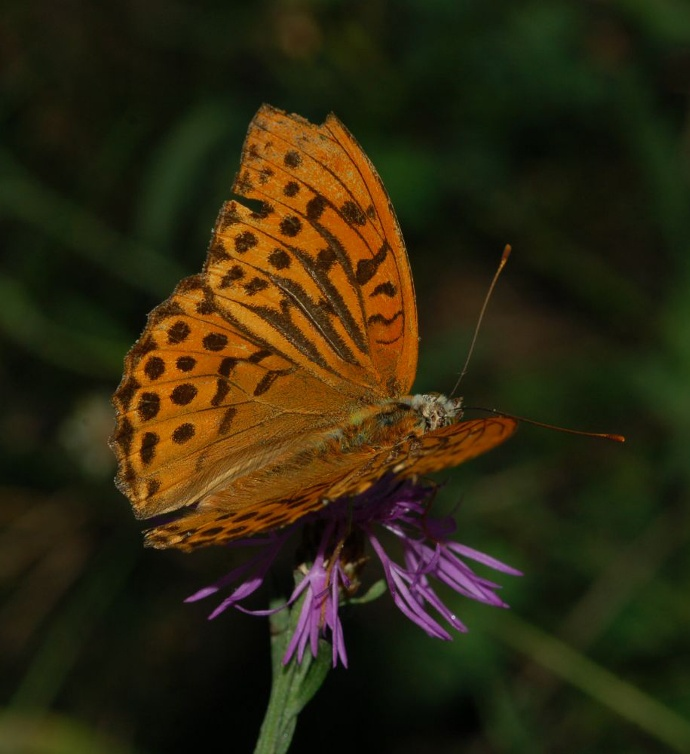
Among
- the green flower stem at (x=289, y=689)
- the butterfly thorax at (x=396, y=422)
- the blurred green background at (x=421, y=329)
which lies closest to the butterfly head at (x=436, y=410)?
the butterfly thorax at (x=396, y=422)

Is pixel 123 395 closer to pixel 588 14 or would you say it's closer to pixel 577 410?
pixel 577 410

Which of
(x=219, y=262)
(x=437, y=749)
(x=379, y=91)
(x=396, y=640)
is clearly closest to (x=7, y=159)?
(x=379, y=91)

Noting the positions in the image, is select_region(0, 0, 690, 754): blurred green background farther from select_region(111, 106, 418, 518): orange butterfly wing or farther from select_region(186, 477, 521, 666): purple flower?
select_region(111, 106, 418, 518): orange butterfly wing

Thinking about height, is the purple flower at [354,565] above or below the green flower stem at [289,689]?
above

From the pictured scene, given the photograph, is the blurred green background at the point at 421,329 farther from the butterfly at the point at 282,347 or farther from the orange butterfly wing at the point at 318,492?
the orange butterfly wing at the point at 318,492

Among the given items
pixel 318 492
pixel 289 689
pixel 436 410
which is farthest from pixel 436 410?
pixel 289 689

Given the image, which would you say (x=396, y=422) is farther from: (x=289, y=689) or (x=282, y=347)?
(x=289, y=689)
